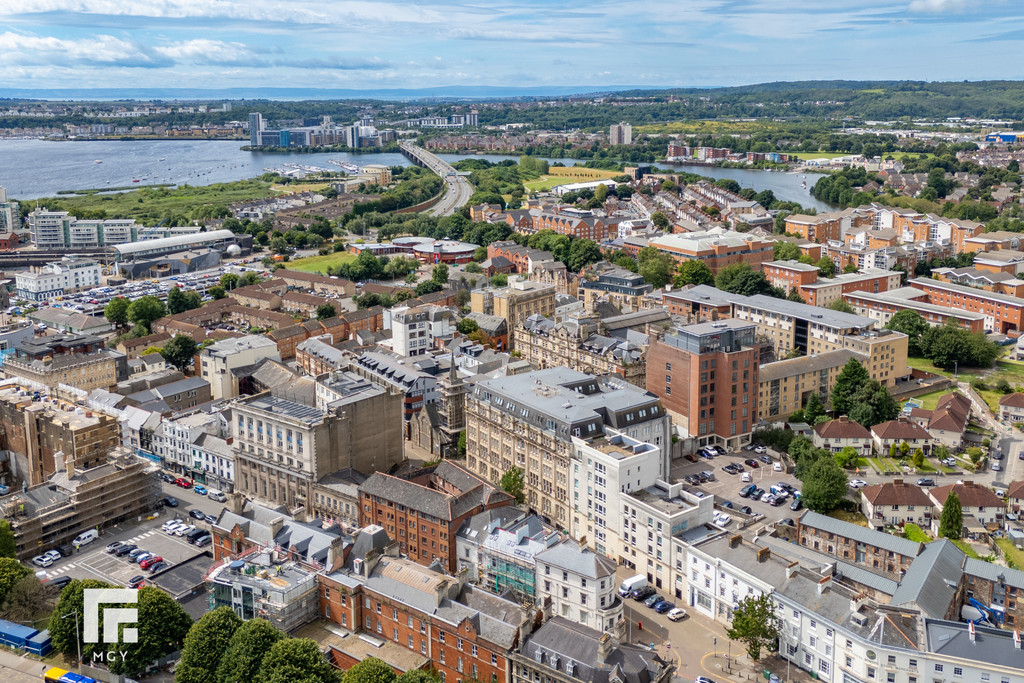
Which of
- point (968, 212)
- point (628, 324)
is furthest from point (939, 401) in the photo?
point (968, 212)

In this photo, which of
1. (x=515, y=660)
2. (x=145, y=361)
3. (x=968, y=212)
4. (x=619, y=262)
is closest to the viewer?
(x=515, y=660)

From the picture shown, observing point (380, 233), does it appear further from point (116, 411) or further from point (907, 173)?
point (907, 173)

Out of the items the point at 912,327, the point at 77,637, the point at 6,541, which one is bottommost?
the point at 77,637

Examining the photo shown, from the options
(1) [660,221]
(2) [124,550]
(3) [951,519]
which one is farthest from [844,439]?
(1) [660,221]

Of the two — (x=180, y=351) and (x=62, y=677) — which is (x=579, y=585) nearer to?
(x=62, y=677)

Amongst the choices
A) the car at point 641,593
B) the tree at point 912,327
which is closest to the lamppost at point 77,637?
the car at point 641,593

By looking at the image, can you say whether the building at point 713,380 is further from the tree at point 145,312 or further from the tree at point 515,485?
the tree at point 145,312
